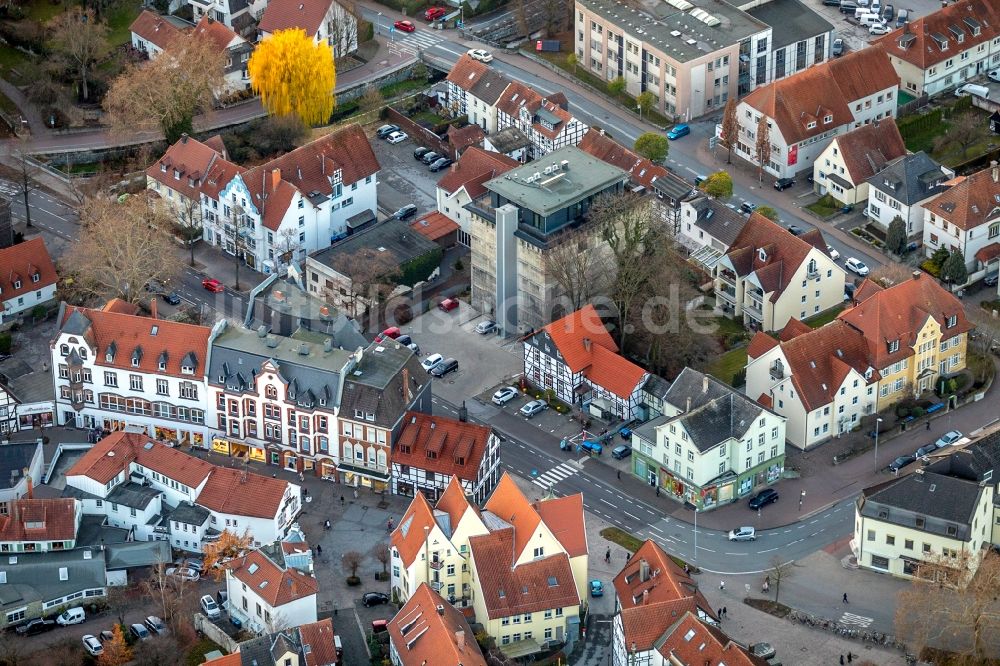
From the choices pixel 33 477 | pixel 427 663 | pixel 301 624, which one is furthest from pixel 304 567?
pixel 33 477

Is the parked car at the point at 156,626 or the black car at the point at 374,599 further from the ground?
the parked car at the point at 156,626

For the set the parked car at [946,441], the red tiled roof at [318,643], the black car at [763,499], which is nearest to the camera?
the red tiled roof at [318,643]

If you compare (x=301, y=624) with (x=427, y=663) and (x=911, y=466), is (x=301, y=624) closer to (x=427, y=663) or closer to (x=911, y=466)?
(x=427, y=663)

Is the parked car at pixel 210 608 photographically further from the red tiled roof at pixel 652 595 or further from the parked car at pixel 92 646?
the red tiled roof at pixel 652 595

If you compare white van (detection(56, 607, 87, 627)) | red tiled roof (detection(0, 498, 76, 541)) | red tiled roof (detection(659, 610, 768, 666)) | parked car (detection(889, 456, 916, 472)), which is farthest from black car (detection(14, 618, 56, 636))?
parked car (detection(889, 456, 916, 472))

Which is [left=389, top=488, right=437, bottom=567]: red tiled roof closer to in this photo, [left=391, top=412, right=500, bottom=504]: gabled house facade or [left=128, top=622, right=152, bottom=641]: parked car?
[left=391, top=412, right=500, bottom=504]: gabled house facade

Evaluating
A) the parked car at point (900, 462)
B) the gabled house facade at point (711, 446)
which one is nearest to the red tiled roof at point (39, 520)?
the gabled house facade at point (711, 446)
